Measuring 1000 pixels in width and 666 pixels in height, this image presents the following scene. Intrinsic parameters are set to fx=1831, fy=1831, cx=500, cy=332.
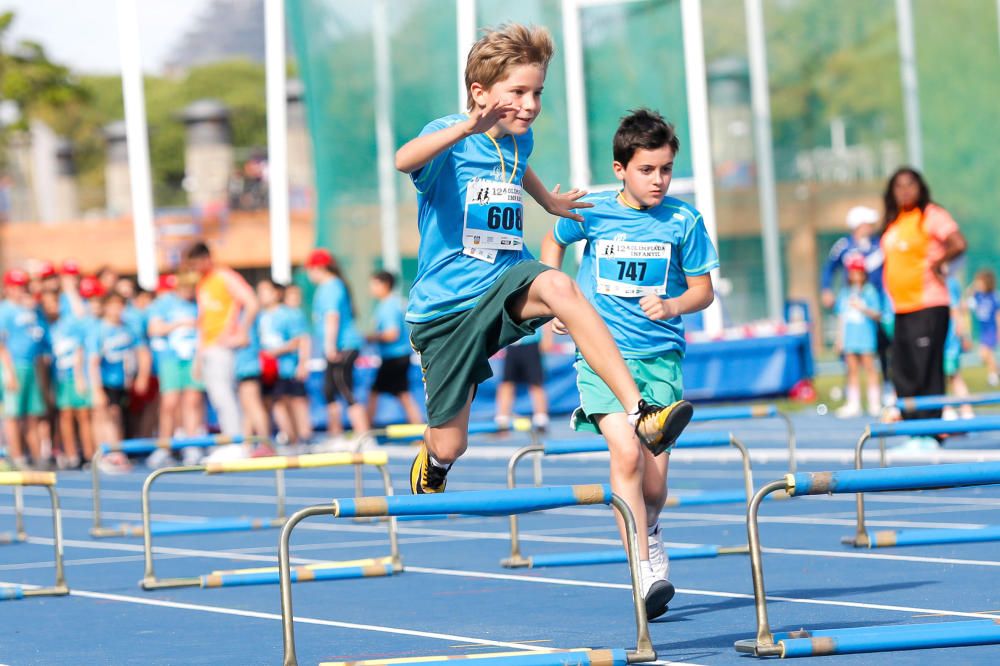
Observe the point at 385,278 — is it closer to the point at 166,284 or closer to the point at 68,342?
the point at 166,284

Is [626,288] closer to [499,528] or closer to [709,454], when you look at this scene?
[499,528]

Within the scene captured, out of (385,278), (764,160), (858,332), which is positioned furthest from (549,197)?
(764,160)

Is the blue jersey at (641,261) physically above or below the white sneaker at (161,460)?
above

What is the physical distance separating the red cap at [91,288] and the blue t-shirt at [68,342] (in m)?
0.48

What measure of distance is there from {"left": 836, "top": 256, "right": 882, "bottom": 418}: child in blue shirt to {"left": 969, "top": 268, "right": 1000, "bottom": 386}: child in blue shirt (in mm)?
8786

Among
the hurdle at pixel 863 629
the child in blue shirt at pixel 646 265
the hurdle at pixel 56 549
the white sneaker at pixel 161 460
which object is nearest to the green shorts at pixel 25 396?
the white sneaker at pixel 161 460

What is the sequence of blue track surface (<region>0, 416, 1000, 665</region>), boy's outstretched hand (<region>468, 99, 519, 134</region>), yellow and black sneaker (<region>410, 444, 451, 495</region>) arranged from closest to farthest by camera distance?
boy's outstretched hand (<region>468, 99, 519, 134</region>) → blue track surface (<region>0, 416, 1000, 665</region>) → yellow and black sneaker (<region>410, 444, 451, 495</region>)

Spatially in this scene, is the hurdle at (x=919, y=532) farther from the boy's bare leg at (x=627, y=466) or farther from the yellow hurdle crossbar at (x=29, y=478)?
the yellow hurdle crossbar at (x=29, y=478)

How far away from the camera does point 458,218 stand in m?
6.52

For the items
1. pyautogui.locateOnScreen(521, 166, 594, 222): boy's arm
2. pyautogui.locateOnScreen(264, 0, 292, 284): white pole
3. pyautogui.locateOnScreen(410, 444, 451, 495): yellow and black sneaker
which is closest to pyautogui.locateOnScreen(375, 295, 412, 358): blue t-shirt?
pyautogui.locateOnScreen(264, 0, 292, 284): white pole

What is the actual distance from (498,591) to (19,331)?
11.9 m

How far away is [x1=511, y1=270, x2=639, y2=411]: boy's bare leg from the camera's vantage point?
6.13 m

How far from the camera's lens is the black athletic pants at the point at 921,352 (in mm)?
13492

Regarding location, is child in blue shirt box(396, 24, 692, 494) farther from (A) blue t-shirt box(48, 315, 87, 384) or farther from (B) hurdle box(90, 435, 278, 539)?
(A) blue t-shirt box(48, 315, 87, 384)
